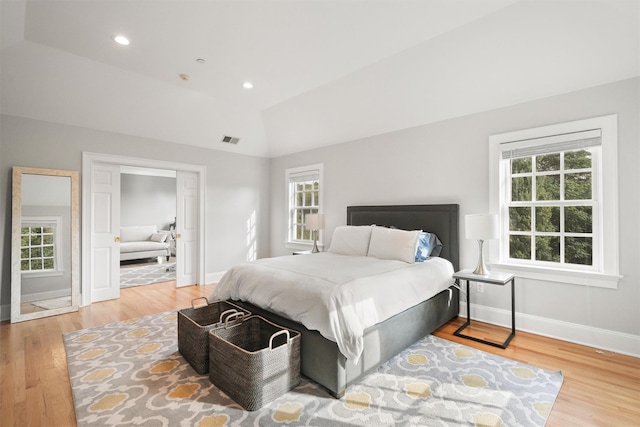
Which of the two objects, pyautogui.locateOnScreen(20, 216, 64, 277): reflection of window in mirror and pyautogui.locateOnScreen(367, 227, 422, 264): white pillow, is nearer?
pyautogui.locateOnScreen(367, 227, 422, 264): white pillow

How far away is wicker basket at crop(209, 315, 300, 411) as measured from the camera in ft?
6.09

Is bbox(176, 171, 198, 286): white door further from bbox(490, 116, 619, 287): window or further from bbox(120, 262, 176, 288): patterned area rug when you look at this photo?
bbox(490, 116, 619, 287): window

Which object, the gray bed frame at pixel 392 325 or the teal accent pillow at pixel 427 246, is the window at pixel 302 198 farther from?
the teal accent pillow at pixel 427 246

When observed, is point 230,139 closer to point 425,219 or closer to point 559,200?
point 425,219

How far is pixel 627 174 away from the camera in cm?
261

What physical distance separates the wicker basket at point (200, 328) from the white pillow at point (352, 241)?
1.61 metres

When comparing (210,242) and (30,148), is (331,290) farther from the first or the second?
(30,148)

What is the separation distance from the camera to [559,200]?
3.06 metres

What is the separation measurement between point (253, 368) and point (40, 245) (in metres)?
3.68

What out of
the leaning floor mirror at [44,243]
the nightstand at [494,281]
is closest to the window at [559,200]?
the nightstand at [494,281]

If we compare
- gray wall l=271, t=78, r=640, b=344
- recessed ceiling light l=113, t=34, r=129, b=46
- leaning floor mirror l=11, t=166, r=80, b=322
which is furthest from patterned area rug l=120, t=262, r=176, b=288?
recessed ceiling light l=113, t=34, r=129, b=46

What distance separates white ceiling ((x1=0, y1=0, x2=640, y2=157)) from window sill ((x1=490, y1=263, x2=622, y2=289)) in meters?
1.77

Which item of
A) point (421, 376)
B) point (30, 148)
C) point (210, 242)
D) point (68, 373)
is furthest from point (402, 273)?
point (30, 148)

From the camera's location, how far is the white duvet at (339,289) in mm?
2023
